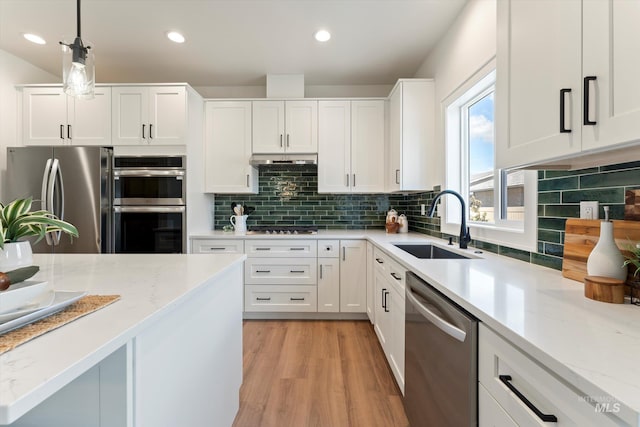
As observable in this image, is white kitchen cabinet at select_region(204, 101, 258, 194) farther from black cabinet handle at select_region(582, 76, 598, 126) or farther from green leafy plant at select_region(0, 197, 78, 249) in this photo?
black cabinet handle at select_region(582, 76, 598, 126)

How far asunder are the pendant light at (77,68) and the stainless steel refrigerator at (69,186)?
1558mm

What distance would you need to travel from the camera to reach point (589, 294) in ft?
3.11

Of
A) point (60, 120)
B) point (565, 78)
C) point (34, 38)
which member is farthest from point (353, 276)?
point (34, 38)

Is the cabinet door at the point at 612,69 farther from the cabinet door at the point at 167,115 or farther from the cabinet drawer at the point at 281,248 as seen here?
the cabinet door at the point at 167,115

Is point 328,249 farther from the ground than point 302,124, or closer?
closer

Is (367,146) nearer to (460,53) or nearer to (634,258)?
(460,53)

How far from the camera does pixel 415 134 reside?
2801mm

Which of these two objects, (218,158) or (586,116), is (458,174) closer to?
(586,116)

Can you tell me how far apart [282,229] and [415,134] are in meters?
1.80

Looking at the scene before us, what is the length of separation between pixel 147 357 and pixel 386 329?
1737 mm

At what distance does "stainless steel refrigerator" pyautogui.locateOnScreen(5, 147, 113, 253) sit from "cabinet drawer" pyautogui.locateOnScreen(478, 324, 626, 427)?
324 centimetres

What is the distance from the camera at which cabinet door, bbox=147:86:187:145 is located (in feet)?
9.57

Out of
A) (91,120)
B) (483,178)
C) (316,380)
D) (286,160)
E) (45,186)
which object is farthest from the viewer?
(286,160)

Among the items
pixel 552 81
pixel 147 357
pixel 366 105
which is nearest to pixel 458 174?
pixel 366 105
